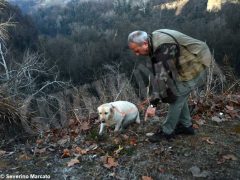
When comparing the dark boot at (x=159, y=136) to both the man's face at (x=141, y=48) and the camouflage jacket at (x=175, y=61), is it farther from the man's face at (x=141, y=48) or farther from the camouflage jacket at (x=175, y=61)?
the man's face at (x=141, y=48)

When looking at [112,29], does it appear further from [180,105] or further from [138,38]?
[138,38]

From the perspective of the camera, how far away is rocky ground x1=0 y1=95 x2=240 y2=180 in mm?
4129

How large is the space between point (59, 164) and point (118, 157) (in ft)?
2.40

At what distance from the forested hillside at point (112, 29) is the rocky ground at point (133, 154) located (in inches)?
300

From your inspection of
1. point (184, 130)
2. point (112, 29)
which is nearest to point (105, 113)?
point (184, 130)

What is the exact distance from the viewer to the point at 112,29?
66.8m

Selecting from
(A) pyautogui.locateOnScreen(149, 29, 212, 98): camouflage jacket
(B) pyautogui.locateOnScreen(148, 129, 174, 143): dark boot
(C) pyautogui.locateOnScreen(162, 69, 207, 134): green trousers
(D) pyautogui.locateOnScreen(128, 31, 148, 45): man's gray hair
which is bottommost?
(B) pyautogui.locateOnScreen(148, 129, 174, 143): dark boot

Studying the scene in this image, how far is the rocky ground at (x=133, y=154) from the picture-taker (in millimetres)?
4129

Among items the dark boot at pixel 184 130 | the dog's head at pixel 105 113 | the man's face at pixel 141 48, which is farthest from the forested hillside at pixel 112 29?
the man's face at pixel 141 48

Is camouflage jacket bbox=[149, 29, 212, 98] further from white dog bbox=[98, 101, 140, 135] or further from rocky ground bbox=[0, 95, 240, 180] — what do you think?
white dog bbox=[98, 101, 140, 135]

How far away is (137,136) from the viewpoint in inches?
197

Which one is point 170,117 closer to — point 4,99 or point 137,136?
point 137,136

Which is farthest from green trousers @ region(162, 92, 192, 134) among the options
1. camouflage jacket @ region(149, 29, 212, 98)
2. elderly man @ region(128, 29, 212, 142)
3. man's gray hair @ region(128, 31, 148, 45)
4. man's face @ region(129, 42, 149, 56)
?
man's gray hair @ region(128, 31, 148, 45)

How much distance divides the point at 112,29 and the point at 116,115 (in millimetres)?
62726
